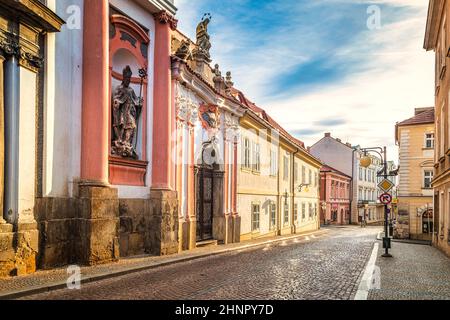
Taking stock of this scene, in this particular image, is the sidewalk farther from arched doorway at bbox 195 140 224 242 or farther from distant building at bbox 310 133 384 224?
distant building at bbox 310 133 384 224

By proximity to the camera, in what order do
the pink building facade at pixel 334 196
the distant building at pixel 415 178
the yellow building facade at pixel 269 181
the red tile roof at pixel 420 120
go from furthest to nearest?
the pink building facade at pixel 334 196, the red tile roof at pixel 420 120, the distant building at pixel 415 178, the yellow building facade at pixel 269 181

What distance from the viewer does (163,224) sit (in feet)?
41.7

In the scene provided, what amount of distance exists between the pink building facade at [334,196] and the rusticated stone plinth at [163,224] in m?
42.0

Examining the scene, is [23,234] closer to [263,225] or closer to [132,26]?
[132,26]

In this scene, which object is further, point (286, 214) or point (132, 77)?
point (286, 214)

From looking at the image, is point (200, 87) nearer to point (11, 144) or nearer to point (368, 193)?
point (11, 144)

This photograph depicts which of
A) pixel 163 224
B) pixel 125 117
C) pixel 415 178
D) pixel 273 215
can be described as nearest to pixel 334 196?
pixel 415 178

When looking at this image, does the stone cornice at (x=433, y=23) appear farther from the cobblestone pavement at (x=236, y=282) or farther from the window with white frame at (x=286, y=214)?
the window with white frame at (x=286, y=214)

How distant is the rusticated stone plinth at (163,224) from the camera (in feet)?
41.1

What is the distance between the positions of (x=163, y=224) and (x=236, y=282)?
4.66 meters

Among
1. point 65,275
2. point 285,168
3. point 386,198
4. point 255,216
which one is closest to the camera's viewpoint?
point 65,275

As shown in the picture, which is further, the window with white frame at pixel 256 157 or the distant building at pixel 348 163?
the distant building at pixel 348 163

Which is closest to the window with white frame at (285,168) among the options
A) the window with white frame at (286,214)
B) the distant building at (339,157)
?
the window with white frame at (286,214)
